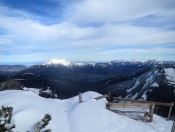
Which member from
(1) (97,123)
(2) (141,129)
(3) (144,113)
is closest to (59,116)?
(1) (97,123)

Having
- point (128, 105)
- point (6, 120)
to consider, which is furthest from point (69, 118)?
point (128, 105)

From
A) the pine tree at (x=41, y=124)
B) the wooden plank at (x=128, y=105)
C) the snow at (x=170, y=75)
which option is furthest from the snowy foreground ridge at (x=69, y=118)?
the snow at (x=170, y=75)

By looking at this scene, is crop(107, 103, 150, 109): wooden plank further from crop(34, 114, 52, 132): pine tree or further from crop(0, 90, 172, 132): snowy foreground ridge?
crop(34, 114, 52, 132): pine tree

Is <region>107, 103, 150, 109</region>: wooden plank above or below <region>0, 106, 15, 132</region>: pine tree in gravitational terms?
below

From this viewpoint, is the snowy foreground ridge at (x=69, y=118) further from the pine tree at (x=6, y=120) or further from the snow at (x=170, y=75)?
the snow at (x=170, y=75)

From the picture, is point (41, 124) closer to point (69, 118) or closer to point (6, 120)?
point (6, 120)

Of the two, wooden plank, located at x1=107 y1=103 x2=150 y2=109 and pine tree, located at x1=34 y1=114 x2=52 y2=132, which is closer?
pine tree, located at x1=34 y1=114 x2=52 y2=132

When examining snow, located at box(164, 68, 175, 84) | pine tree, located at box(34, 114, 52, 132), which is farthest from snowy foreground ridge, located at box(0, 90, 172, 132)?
snow, located at box(164, 68, 175, 84)

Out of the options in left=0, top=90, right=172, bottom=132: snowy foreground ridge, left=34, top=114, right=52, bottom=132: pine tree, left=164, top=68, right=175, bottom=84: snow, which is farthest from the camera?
left=164, top=68, right=175, bottom=84: snow

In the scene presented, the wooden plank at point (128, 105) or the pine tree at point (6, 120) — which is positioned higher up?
the pine tree at point (6, 120)
